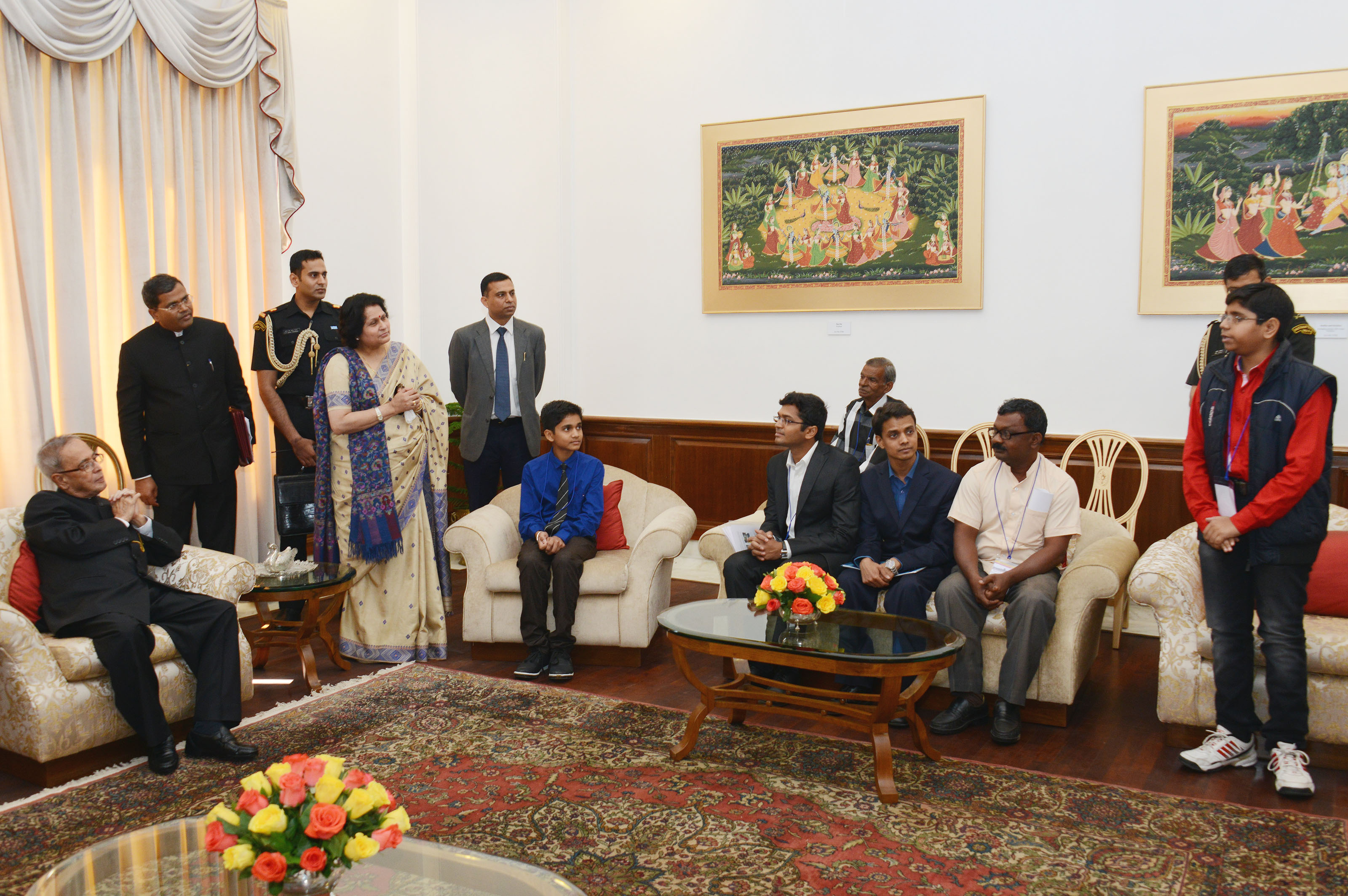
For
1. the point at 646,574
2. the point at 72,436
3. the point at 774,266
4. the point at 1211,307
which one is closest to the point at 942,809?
the point at 646,574

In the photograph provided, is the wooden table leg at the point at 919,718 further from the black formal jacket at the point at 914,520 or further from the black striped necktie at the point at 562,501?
the black striped necktie at the point at 562,501

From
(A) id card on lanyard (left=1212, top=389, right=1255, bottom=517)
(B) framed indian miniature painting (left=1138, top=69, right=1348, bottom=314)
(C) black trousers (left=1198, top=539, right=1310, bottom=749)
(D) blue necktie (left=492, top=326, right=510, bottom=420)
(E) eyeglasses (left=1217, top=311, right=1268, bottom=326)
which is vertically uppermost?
(B) framed indian miniature painting (left=1138, top=69, right=1348, bottom=314)

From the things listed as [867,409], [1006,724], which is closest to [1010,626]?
[1006,724]

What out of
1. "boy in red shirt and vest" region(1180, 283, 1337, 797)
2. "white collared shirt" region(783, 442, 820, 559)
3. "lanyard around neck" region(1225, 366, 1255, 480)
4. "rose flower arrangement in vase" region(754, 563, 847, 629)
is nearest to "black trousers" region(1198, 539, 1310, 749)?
"boy in red shirt and vest" region(1180, 283, 1337, 797)

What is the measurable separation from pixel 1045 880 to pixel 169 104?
541 cm

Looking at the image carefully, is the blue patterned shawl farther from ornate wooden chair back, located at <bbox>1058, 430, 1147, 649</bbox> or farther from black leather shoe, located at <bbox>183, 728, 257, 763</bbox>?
ornate wooden chair back, located at <bbox>1058, 430, 1147, 649</bbox>

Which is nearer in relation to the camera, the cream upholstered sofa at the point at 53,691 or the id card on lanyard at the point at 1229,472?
the cream upholstered sofa at the point at 53,691

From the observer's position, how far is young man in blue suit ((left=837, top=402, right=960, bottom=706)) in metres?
3.88

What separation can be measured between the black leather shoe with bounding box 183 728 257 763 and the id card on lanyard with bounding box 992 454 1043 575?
2722mm

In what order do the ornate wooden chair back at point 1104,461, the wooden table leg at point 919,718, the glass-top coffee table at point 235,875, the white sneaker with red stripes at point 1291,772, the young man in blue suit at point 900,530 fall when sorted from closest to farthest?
the glass-top coffee table at point 235,875 < the white sneaker with red stripes at point 1291,772 < the wooden table leg at point 919,718 < the young man in blue suit at point 900,530 < the ornate wooden chair back at point 1104,461

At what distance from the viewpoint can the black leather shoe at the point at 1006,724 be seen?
3.44 m

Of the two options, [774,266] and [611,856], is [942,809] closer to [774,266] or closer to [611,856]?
[611,856]

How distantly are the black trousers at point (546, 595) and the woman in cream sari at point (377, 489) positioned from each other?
51cm

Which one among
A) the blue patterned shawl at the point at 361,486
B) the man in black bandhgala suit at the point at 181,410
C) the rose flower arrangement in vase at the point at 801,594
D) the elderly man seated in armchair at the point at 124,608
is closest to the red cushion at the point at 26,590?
the elderly man seated in armchair at the point at 124,608
